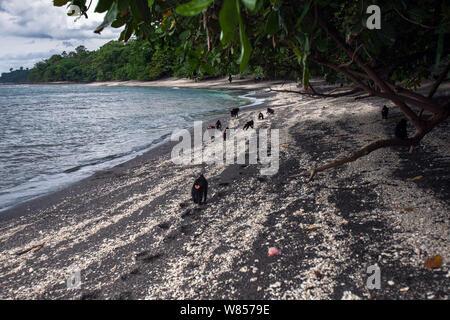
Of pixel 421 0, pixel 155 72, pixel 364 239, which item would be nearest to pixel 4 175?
pixel 364 239

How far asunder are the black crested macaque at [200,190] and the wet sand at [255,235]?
0.45 ft

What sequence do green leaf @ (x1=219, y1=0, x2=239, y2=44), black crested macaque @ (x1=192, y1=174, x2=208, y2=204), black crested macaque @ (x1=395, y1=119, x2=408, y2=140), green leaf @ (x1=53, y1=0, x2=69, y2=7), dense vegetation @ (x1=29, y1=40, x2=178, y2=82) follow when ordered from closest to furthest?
green leaf @ (x1=219, y1=0, x2=239, y2=44) → green leaf @ (x1=53, y1=0, x2=69, y2=7) → black crested macaque @ (x1=192, y1=174, x2=208, y2=204) → black crested macaque @ (x1=395, y1=119, x2=408, y2=140) → dense vegetation @ (x1=29, y1=40, x2=178, y2=82)

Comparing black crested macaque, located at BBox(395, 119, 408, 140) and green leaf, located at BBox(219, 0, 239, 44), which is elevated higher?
green leaf, located at BBox(219, 0, 239, 44)

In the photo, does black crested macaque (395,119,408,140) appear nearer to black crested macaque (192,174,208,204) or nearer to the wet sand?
the wet sand

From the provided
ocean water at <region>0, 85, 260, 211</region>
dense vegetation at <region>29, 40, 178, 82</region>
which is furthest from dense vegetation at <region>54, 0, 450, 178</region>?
dense vegetation at <region>29, 40, 178, 82</region>

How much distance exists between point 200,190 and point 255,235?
1436 millimetres

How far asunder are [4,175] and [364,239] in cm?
1041

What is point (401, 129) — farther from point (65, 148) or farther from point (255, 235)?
point (65, 148)

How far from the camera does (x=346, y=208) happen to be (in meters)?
3.62

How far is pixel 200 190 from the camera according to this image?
4582 mm
